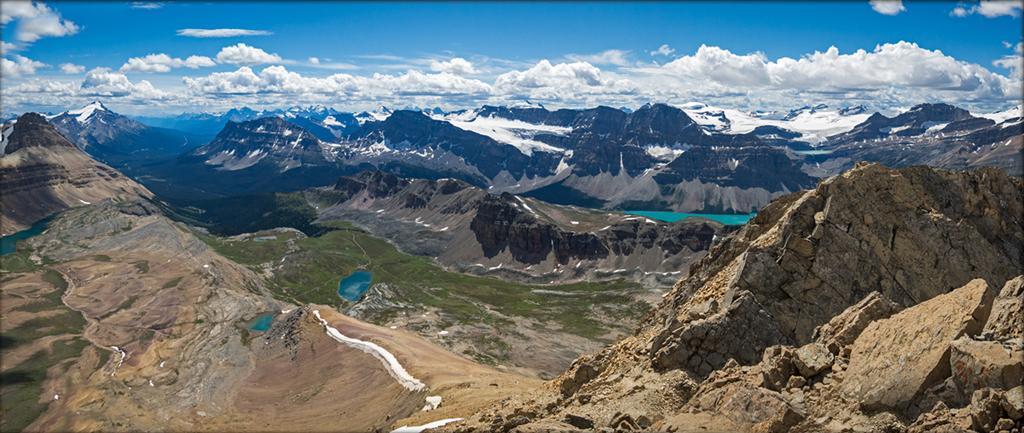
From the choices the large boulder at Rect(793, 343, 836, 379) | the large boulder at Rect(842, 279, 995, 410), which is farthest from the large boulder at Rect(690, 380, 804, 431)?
the large boulder at Rect(842, 279, 995, 410)

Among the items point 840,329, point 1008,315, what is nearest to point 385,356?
point 840,329

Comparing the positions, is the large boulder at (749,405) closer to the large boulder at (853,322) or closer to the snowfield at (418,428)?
the large boulder at (853,322)

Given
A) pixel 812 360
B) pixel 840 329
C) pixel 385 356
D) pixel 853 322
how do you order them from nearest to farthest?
pixel 812 360 < pixel 853 322 < pixel 840 329 < pixel 385 356

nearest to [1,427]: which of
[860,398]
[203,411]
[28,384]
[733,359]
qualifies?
[28,384]

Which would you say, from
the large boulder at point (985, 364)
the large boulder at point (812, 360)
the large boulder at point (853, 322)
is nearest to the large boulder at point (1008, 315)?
the large boulder at point (985, 364)

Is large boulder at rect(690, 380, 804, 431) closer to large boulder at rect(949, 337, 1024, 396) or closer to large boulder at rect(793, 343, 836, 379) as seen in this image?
large boulder at rect(793, 343, 836, 379)

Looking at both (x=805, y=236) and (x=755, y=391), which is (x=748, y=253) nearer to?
(x=805, y=236)

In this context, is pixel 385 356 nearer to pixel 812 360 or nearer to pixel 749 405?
pixel 749 405
